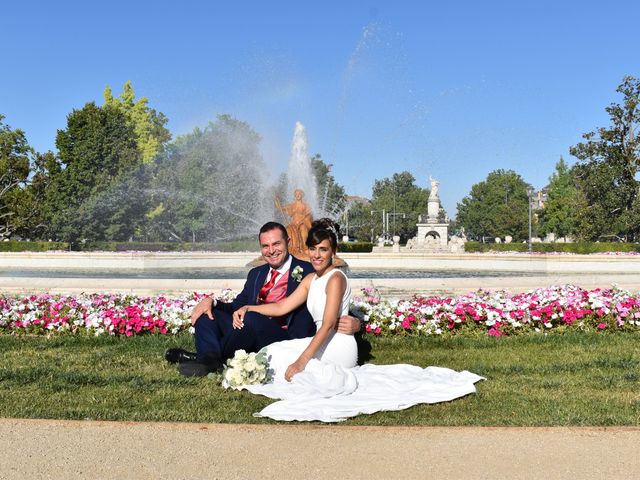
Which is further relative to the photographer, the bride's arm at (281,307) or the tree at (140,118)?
the tree at (140,118)

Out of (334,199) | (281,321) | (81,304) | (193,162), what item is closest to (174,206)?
(193,162)

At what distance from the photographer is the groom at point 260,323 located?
19.6 ft

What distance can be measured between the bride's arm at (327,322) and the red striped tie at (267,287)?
849mm

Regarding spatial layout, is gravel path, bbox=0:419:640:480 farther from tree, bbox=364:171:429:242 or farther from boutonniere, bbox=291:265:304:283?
tree, bbox=364:171:429:242

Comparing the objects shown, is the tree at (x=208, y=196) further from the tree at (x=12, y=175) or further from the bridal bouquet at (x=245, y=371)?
the bridal bouquet at (x=245, y=371)

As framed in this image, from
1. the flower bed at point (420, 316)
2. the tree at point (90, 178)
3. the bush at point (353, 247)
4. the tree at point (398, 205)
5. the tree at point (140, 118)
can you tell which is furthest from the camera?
the tree at point (398, 205)

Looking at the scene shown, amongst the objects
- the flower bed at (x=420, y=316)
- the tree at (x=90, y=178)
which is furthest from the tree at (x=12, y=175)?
the flower bed at (x=420, y=316)

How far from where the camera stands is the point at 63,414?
15.4 ft

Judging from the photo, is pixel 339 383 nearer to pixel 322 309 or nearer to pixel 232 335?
pixel 322 309

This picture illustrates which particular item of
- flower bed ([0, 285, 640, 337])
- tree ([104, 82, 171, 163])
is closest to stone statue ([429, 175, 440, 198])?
tree ([104, 82, 171, 163])

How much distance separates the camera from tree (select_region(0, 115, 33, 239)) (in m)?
46.4

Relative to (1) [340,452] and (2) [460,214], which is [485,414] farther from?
(2) [460,214]

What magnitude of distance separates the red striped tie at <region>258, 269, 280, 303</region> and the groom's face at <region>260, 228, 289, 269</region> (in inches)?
8.4

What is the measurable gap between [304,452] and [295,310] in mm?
2276
